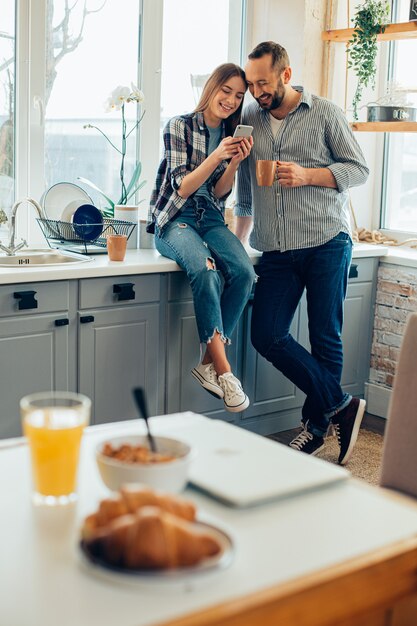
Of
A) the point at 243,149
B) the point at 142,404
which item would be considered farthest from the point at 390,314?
the point at 142,404

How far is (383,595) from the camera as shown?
102 cm

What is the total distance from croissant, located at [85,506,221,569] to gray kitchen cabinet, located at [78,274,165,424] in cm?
223

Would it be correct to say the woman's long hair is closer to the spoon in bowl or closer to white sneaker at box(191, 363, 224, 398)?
white sneaker at box(191, 363, 224, 398)

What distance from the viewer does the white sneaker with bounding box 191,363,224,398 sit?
3.29 metres

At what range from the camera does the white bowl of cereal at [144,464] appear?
→ 1083 mm

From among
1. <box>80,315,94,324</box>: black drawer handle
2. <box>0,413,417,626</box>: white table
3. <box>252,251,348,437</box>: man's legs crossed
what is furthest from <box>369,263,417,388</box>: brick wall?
<box>0,413,417,626</box>: white table

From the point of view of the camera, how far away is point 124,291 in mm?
3203

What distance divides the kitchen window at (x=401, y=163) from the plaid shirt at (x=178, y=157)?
152 centimetres

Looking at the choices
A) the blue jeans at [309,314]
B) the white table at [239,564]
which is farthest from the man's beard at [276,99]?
the white table at [239,564]

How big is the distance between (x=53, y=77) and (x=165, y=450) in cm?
283

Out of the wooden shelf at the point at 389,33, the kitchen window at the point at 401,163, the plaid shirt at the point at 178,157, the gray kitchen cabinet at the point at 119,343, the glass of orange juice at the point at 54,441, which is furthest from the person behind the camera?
the kitchen window at the point at 401,163

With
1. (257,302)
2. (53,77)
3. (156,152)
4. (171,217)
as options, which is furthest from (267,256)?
(53,77)

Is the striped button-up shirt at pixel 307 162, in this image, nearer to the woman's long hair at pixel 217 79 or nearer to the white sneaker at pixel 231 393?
the woman's long hair at pixel 217 79

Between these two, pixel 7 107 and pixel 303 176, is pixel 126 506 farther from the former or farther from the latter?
pixel 7 107
